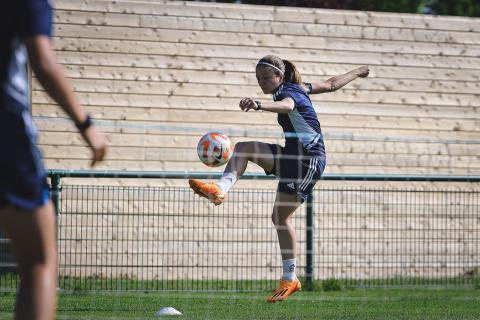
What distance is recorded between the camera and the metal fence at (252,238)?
33.6 feet

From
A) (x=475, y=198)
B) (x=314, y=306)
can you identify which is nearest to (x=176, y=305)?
(x=314, y=306)

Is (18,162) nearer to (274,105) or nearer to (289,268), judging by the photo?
(274,105)

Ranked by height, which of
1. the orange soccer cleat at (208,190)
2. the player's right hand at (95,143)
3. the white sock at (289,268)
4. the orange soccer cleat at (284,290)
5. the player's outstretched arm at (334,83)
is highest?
the player's outstretched arm at (334,83)

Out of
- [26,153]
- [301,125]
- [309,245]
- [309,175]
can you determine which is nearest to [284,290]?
[309,175]

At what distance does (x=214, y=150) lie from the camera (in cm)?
766

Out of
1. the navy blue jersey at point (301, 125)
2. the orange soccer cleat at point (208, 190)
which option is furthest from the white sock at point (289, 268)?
the orange soccer cleat at point (208, 190)

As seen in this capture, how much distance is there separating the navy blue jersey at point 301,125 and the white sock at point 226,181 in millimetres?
637

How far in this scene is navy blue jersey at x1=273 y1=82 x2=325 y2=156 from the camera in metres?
7.71

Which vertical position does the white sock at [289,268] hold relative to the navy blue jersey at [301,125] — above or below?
below

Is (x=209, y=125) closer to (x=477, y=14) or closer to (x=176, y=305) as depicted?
(x=176, y=305)

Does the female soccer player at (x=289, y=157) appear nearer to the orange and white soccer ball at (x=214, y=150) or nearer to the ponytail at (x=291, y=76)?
the ponytail at (x=291, y=76)

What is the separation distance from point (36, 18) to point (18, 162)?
0.52 meters

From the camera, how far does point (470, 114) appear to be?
13.0 meters

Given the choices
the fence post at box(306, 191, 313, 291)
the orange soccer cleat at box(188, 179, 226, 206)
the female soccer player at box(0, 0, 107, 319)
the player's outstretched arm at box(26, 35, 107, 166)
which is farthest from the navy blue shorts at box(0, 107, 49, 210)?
the fence post at box(306, 191, 313, 291)
